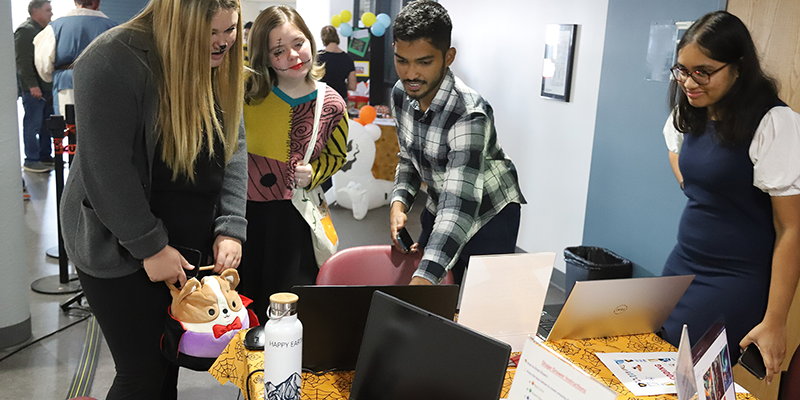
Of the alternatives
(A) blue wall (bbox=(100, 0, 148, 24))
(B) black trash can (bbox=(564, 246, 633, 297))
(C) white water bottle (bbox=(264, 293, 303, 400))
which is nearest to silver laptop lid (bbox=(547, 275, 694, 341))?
(C) white water bottle (bbox=(264, 293, 303, 400))

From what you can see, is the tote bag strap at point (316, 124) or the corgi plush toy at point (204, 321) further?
the tote bag strap at point (316, 124)

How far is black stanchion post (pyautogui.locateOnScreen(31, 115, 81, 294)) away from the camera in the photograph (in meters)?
3.39

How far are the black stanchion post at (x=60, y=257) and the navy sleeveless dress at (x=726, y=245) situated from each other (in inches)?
119

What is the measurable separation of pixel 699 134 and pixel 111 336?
5.47 ft

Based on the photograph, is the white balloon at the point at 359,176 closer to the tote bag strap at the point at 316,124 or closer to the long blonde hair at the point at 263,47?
the tote bag strap at the point at 316,124

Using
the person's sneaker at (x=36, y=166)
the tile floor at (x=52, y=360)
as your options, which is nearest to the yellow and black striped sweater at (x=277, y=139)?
the tile floor at (x=52, y=360)

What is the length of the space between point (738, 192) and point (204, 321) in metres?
1.40

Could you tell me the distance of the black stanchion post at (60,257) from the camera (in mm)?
3389

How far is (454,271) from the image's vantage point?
210 cm

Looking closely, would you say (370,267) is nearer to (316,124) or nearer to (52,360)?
(316,124)

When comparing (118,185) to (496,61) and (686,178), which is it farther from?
(496,61)

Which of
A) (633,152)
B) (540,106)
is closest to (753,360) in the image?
(633,152)

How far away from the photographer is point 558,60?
3980mm

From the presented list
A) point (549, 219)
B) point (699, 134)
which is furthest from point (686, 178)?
point (549, 219)
